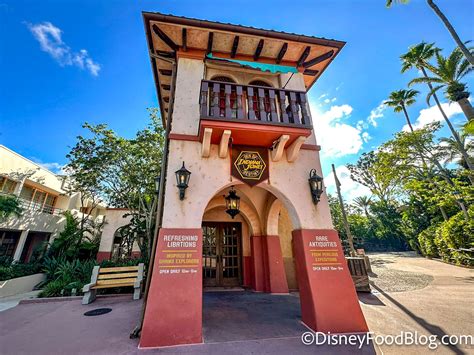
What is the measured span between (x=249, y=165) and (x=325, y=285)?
3.10 metres

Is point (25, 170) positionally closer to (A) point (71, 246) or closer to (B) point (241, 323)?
(A) point (71, 246)

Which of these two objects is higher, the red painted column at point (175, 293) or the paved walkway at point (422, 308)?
the red painted column at point (175, 293)

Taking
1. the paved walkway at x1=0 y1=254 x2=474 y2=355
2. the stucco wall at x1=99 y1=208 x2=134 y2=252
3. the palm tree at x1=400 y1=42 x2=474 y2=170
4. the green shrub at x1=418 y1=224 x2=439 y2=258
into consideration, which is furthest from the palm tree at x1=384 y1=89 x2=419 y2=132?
the stucco wall at x1=99 y1=208 x2=134 y2=252

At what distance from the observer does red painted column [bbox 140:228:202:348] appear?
11.4ft

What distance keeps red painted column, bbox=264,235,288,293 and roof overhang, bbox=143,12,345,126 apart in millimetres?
6027

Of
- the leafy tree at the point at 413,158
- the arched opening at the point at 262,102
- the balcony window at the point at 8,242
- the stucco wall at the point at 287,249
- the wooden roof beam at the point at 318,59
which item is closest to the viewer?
the arched opening at the point at 262,102

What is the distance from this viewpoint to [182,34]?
5.42 metres

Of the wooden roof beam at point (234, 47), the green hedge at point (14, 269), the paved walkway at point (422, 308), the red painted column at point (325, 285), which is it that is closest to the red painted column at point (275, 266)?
the paved walkway at point (422, 308)

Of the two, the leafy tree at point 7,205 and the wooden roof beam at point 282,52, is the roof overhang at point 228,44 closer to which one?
the wooden roof beam at point 282,52

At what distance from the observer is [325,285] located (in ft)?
13.9

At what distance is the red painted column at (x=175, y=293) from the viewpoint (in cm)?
348

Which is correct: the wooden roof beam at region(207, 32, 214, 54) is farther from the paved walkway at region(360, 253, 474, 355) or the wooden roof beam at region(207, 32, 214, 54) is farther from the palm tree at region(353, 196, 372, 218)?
the palm tree at region(353, 196, 372, 218)

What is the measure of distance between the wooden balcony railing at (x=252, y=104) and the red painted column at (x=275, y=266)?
476 centimetres

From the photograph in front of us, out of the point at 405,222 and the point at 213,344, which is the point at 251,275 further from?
the point at 405,222
